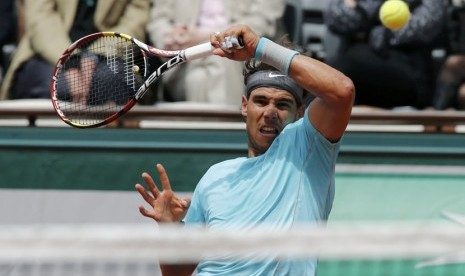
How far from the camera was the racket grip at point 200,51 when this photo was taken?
467 cm

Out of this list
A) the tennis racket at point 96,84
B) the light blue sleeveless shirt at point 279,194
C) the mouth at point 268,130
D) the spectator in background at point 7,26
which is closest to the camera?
the light blue sleeveless shirt at point 279,194

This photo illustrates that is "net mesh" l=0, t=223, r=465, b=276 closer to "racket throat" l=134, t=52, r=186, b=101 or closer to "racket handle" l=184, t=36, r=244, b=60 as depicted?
"racket handle" l=184, t=36, r=244, b=60

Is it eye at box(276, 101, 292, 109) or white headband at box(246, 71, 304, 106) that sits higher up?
white headband at box(246, 71, 304, 106)

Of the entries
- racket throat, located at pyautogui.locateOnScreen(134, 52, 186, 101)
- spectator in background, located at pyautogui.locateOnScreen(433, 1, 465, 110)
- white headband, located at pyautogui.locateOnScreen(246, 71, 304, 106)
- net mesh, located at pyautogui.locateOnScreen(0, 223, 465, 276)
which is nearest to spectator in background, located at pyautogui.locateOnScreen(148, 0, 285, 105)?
spectator in background, located at pyautogui.locateOnScreen(433, 1, 465, 110)

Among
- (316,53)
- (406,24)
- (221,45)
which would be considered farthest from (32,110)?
(221,45)

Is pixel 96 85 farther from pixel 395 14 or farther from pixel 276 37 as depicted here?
pixel 395 14

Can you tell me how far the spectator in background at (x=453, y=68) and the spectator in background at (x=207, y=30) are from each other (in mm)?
1083

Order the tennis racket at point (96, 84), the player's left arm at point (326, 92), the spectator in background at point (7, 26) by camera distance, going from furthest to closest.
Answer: the spectator in background at point (7, 26), the tennis racket at point (96, 84), the player's left arm at point (326, 92)

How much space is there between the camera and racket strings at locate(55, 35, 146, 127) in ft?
20.6

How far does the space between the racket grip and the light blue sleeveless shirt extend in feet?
1.48

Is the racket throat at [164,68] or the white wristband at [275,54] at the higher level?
the white wristband at [275,54]

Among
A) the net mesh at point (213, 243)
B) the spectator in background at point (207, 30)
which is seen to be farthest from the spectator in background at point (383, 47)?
the net mesh at point (213, 243)

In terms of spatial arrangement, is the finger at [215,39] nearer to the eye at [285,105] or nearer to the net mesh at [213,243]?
the eye at [285,105]

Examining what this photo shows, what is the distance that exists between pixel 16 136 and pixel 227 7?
63.1 inches
